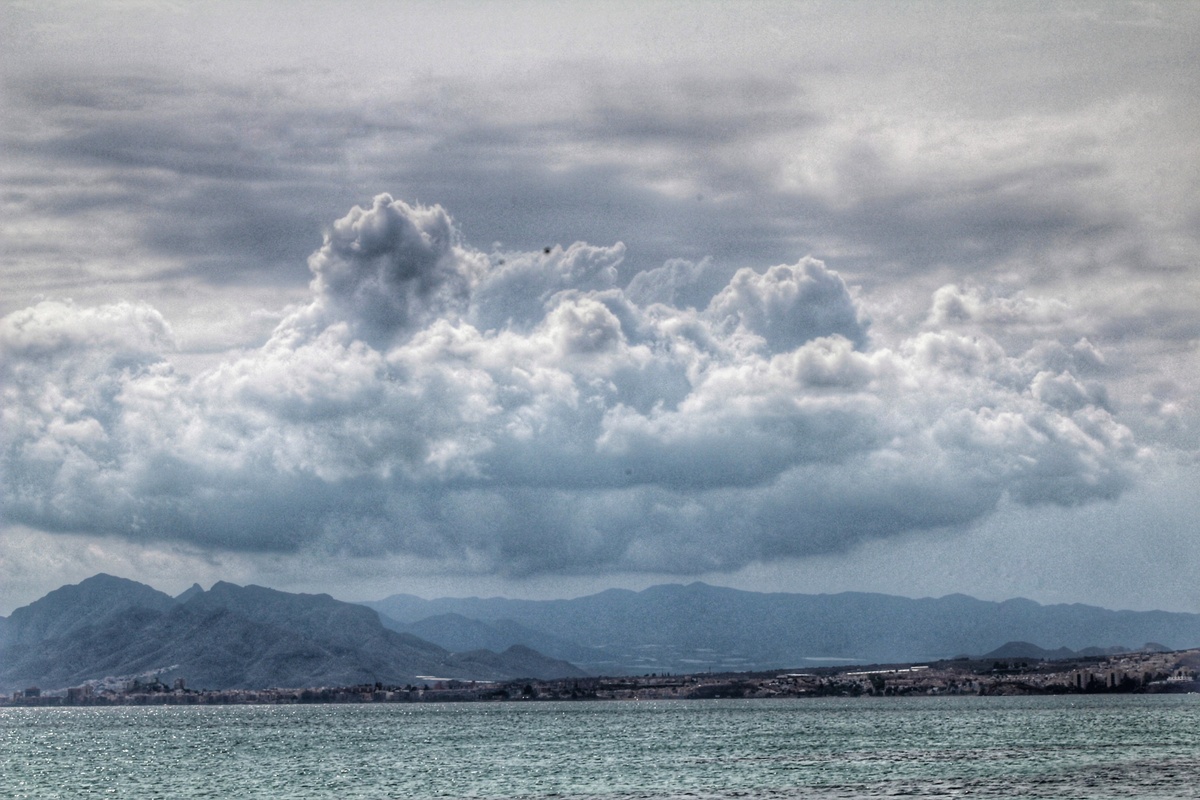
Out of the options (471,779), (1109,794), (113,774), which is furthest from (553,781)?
(113,774)

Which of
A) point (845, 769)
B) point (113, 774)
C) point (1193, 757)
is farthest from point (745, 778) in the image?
point (113, 774)

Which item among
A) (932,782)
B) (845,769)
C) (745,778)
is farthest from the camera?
(845,769)

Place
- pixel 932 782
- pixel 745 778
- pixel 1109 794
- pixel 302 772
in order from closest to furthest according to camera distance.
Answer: pixel 1109 794 → pixel 932 782 → pixel 745 778 → pixel 302 772

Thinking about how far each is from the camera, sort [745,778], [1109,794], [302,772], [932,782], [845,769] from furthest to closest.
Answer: [302,772], [845,769], [745,778], [932,782], [1109,794]

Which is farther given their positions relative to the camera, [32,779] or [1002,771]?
[32,779]

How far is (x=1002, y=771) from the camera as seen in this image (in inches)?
5979

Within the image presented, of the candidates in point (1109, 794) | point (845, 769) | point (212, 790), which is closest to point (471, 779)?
point (212, 790)

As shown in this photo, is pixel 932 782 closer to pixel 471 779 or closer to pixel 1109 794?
pixel 1109 794

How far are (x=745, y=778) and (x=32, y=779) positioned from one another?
9434 cm

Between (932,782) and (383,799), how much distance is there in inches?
2058

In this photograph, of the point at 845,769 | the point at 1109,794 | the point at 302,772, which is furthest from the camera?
the point at 302,772

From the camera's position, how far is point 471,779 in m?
162

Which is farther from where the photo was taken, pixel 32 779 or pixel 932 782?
pixel 32 779

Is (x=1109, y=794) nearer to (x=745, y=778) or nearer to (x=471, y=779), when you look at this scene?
(x=745, y=778)
